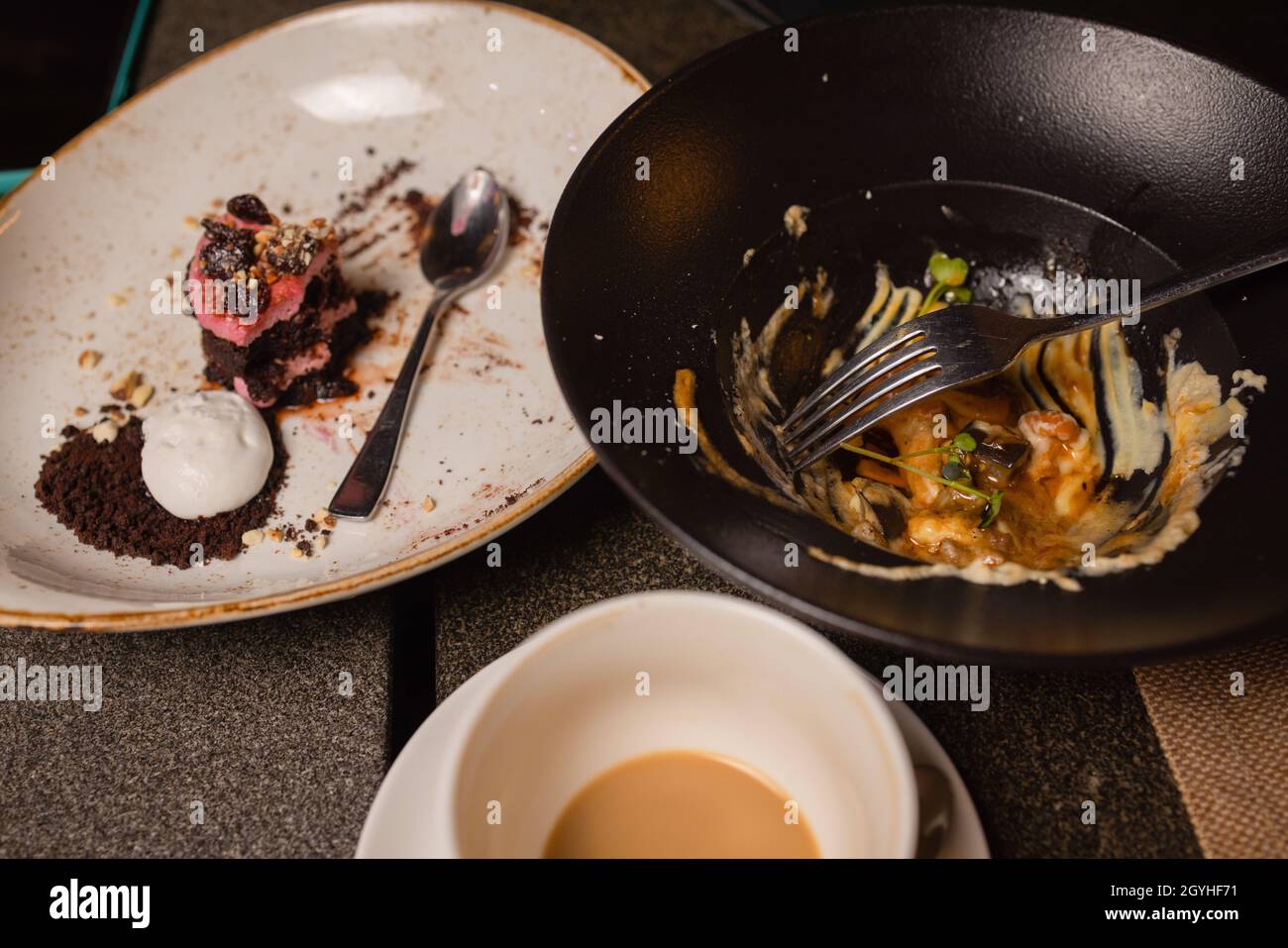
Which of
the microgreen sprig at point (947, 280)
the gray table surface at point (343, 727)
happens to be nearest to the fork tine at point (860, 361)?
the microgreen sprig at point (947, 280)

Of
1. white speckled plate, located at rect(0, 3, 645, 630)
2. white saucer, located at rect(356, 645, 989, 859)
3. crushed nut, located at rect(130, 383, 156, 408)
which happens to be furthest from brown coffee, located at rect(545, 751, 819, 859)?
crushed nut, located at rect(130, 383, 156, 408)

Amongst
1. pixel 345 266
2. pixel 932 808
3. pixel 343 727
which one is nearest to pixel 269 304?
pixel 345 266

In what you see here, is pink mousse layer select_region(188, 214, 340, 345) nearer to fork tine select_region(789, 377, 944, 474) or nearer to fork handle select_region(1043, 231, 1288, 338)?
fork tine select_region(789, 377, 944, 474)

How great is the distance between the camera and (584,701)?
2.77 feet

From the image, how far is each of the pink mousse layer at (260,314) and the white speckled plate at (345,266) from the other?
0.09 m

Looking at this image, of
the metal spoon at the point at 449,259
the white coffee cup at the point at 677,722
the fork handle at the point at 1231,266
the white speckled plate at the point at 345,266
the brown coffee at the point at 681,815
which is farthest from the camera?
the metal spoon at the point at 449,259

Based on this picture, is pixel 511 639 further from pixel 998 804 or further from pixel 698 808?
pixel 998 804

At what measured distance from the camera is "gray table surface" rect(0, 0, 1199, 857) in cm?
96

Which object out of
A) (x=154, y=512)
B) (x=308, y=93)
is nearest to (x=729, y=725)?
(x=154, y=512)

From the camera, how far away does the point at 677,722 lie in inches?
35.1

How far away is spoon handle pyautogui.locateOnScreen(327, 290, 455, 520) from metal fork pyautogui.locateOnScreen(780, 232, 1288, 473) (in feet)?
1.55

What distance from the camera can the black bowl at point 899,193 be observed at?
0.90m

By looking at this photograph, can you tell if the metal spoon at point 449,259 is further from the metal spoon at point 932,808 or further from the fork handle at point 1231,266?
the fork handle at point 1231,266
